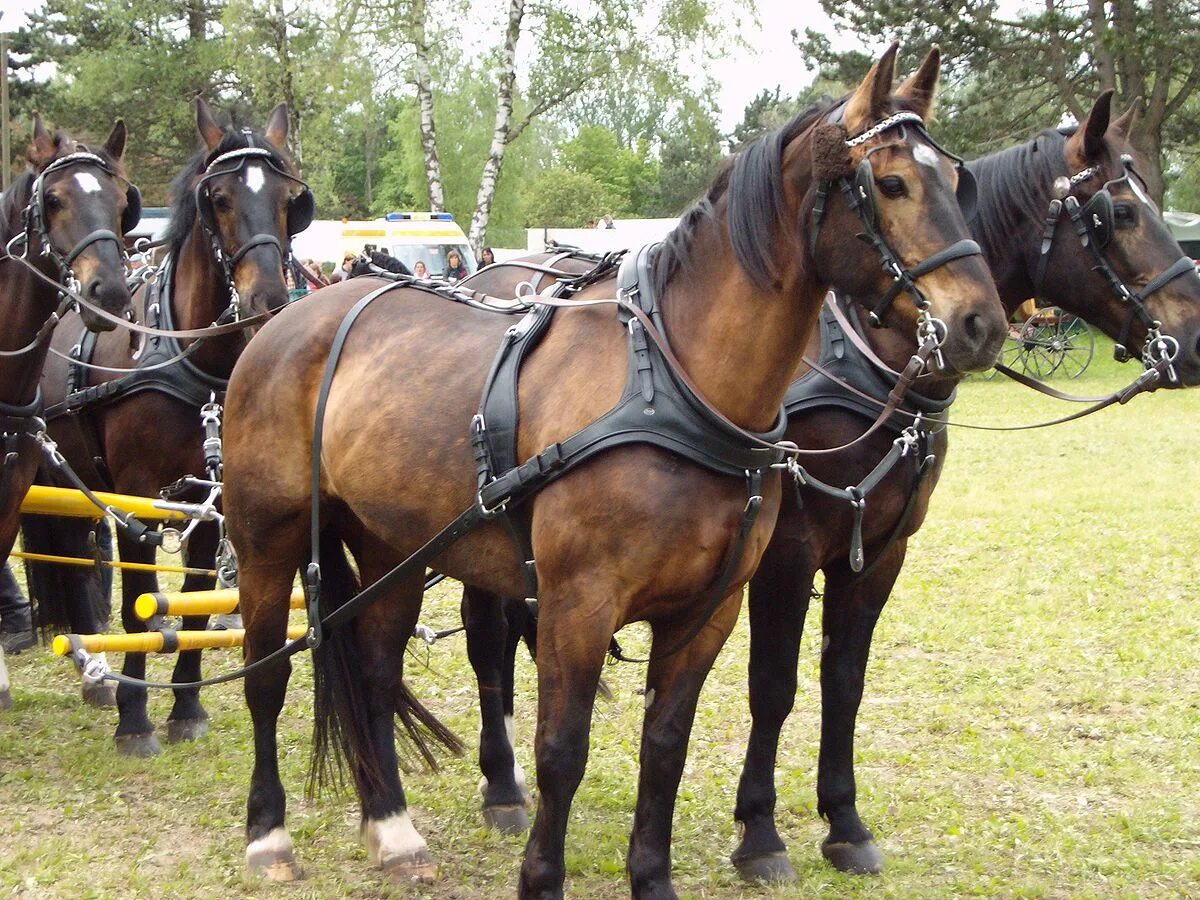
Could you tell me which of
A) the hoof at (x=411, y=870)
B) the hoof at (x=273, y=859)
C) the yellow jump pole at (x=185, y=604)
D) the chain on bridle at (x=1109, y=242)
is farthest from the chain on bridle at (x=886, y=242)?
the yellow jump pole at (x=185, y=604)

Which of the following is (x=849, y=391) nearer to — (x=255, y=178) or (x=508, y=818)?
(x=508, y=818)

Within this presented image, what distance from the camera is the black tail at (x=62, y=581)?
6.30 meters

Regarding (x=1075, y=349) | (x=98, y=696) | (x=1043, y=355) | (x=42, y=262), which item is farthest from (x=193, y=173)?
(x=1043, y=355)

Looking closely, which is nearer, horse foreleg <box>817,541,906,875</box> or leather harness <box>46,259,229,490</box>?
horse foreleg <box>817,541,906,875</box>

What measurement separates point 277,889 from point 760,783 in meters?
1.53

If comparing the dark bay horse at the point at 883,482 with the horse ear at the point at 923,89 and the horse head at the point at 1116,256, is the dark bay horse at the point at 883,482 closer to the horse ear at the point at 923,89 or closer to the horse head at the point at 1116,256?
the horse head at the point at 1116,256

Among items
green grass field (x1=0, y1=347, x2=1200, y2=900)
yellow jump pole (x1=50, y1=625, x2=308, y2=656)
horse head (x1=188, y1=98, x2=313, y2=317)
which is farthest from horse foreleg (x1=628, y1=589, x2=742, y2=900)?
horse head (x1=188, y1=98, x2=313, y2=317)

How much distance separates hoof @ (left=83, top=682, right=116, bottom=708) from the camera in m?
6.14

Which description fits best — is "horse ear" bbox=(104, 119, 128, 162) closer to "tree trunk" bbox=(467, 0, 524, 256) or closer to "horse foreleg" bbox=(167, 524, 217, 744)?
"horse foreleg" bbox=(167, 524, 217, 744)

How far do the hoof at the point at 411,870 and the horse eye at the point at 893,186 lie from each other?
2.51 meters

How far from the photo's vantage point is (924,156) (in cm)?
301

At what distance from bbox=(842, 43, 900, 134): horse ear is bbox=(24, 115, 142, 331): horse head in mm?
2931

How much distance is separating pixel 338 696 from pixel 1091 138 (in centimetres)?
299

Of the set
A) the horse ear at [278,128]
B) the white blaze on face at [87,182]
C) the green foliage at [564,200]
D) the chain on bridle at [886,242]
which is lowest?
the chain on bridle at [886,242]
